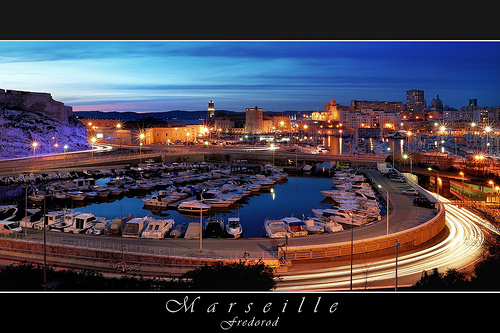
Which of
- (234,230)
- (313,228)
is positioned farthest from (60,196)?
(313,228)

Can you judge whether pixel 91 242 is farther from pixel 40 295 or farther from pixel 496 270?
pixel 496 270

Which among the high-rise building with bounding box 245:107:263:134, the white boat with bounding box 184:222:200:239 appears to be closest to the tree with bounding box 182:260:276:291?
the white boat with bounding box 184:222:200:239

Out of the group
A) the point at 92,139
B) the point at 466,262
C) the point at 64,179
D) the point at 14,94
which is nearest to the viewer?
the point at 466,262

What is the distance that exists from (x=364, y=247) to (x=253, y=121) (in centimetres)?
4814

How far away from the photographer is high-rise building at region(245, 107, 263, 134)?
55.1 m

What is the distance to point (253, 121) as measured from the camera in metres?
55.2

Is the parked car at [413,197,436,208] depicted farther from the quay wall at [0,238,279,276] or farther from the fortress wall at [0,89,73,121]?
the fortress wall at [0,89,73,121]

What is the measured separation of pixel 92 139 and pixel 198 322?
31130 millimetres

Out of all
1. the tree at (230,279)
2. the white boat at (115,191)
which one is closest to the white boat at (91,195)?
the white boat at (115,191)

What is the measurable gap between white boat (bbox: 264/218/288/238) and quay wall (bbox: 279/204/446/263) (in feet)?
4.87

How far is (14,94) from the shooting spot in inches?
1072

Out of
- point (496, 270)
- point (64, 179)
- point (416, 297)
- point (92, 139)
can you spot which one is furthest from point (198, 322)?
point (92, 139)

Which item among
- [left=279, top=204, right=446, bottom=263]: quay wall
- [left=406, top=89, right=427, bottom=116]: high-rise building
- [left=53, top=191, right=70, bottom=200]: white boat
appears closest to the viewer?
[left=279, top=204, right=446, bottom=263]: quay wall

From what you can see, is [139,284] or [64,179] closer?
[139,284]
